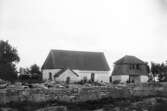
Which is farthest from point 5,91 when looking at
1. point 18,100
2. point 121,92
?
point 121,92

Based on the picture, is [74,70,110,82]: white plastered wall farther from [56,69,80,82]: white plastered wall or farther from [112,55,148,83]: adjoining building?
[112,55,148,83]: adjoining building

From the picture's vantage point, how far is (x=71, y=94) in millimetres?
25344

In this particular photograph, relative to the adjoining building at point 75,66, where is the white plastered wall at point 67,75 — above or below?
below

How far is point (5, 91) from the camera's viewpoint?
79.2ft

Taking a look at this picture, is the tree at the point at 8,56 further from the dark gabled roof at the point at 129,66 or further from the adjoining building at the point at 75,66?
the dark gabled roof at the point at 129,66

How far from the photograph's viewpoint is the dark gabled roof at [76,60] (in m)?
57.7

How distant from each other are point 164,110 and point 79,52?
39050 millimetres

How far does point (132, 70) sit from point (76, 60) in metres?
10.1

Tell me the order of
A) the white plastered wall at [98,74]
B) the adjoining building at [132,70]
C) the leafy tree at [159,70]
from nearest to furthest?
the leafy tree at [159,70] < the white plastered wall at [98,74] < the adjoining building at [132,70]

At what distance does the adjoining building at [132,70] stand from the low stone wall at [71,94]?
33.6 meters

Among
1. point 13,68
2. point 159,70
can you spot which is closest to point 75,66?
point 13,68

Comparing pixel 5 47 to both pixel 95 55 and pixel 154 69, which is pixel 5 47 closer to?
pixel 95 55

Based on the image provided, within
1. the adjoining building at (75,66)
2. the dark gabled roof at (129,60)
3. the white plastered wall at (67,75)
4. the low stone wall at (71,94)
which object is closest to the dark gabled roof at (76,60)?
the adjoining building at (75,66)

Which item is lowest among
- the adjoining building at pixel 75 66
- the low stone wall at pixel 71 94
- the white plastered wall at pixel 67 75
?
the low stone wall at pixel 71 94
